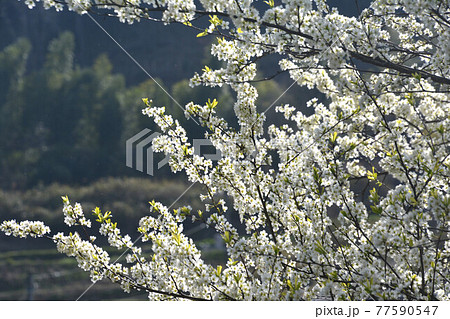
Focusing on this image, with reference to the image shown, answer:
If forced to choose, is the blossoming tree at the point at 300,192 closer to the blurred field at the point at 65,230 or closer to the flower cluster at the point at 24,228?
the flower cluster at the point at 24,228

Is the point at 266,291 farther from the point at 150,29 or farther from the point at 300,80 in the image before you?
the point at 150,29

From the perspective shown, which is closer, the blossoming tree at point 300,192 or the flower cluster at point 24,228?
the blossoming tree at point 300,192

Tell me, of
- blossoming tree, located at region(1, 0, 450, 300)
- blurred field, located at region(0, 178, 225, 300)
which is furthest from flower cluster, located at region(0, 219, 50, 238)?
blurred field, located at region(0, 178, 225, 300)

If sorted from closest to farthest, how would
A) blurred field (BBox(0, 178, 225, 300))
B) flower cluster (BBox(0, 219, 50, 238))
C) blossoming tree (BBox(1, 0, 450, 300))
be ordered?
blossoming tree (BBox(1, 0, 450, 300)) < flower cluster (BBox(0, 219, 50, 238)) < blurred field (BBox(0, 178, 225, 300))

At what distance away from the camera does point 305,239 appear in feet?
8.13

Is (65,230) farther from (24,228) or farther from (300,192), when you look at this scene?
(300,192)

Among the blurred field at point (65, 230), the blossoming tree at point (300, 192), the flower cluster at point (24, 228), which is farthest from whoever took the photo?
the blurred field at point (65, 230)

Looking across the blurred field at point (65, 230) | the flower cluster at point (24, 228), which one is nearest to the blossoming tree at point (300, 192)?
the flower cluster at point (24, 228)

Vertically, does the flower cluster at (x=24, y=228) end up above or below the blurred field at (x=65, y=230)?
below

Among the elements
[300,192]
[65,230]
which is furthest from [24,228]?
[65,230]

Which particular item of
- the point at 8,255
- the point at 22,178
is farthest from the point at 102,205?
the point at 22,178

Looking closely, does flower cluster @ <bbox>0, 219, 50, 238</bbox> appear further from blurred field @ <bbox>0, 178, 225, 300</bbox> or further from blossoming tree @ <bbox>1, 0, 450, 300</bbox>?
blurred field @ <bbox>0, 178, 225, 300</bbox>

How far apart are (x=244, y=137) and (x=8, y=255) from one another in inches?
719

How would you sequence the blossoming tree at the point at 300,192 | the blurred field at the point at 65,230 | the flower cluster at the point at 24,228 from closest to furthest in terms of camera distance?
1. the blossoming tree at the point at 300,192
2. the flower cluster at the point at 24,228
3. the blurred field at the point at 65,230
